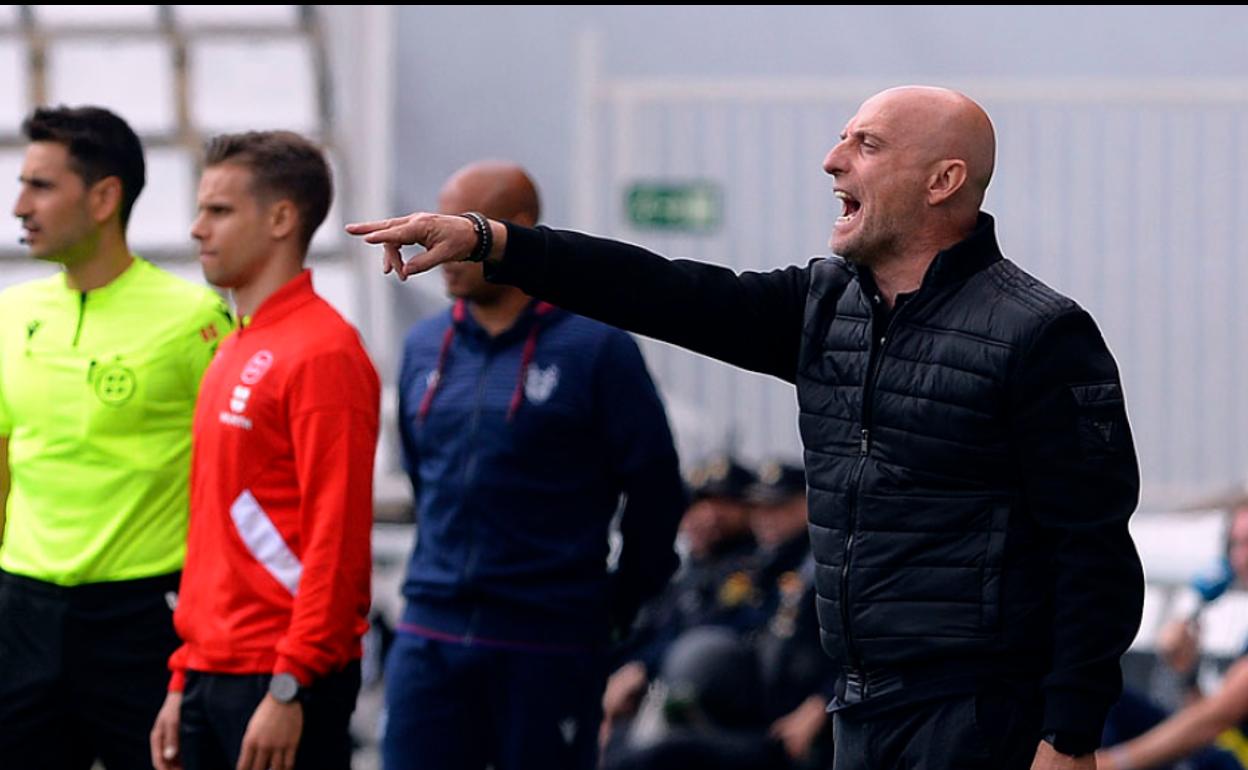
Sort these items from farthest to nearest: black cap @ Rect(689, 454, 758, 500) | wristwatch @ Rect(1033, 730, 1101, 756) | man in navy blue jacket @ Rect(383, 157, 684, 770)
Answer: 1. black cap @ Rect(689, 454, 758, 500)
2. man in navy blue jacket @ Rect(383, 157, 684, 770)
3. wristwatch @ Rect(1033, 730, 1101, 756)

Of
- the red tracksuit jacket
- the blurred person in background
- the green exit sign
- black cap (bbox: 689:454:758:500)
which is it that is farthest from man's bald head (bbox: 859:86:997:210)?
the green exit sign

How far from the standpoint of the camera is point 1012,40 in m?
10.4

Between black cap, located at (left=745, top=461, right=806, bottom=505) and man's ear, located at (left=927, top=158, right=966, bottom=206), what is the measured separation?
13.9ft

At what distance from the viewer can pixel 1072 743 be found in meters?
3.43

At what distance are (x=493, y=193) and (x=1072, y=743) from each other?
2188 millimetres

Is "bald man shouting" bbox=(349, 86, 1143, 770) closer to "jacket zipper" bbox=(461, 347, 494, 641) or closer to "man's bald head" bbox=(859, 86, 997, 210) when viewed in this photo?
"man's bald head" bbox=(859, 86, 997, 210)

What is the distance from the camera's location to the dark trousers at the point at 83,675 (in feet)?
15.3

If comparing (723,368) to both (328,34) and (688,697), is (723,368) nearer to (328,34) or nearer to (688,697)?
(328,34)

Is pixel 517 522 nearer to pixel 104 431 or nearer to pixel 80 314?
pixel 104 431

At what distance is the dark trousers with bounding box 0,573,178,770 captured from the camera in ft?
15.3

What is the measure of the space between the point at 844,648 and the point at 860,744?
0.47 ft

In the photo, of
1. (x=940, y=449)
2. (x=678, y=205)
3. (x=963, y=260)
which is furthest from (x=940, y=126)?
(x=678, y=205)

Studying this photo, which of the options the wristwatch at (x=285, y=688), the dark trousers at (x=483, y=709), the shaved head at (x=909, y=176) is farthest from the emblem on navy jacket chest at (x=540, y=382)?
the shaved head at (x=909, y=176)

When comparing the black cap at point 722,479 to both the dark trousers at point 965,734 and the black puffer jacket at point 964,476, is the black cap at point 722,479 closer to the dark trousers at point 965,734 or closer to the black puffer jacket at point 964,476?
the black puffer jacket at point 964,476
